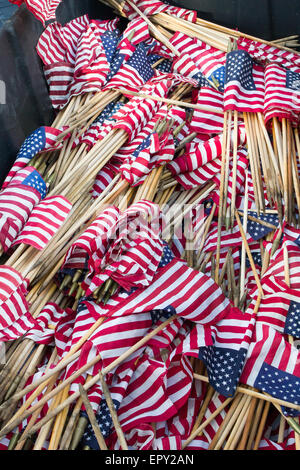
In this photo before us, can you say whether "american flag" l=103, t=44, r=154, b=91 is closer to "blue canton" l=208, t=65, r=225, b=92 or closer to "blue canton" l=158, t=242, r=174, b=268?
"blue canton" l=208, t=65, r=225, b=92

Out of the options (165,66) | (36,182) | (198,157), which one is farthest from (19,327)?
(165,66)

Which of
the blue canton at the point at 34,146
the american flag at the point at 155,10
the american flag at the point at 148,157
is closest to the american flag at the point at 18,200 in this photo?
the blue canton at the point at 34,146

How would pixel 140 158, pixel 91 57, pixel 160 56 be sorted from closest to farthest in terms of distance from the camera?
pixel 140 158 < pixel 91 57 < pixel 160 56

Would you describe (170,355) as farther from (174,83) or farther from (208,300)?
(174,83)

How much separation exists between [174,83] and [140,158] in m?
0.86

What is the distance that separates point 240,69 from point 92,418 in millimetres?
2100

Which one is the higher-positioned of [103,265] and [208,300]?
[103,265]

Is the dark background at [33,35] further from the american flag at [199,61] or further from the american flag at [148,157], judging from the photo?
the american flag at [148,157]

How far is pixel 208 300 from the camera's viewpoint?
69.9 inches

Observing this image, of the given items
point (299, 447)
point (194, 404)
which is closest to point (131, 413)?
point (194, 404)

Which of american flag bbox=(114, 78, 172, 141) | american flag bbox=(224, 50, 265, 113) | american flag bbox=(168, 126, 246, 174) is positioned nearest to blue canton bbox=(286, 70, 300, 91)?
american flag bbox=(224, 50, 265, 113)

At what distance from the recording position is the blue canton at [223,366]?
1.61 metres

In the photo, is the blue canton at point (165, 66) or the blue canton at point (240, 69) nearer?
the blue canton at point (240, 69)

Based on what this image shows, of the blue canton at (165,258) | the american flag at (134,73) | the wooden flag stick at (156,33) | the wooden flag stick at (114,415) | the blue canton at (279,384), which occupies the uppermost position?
the wooden flag stick at (156,33)
